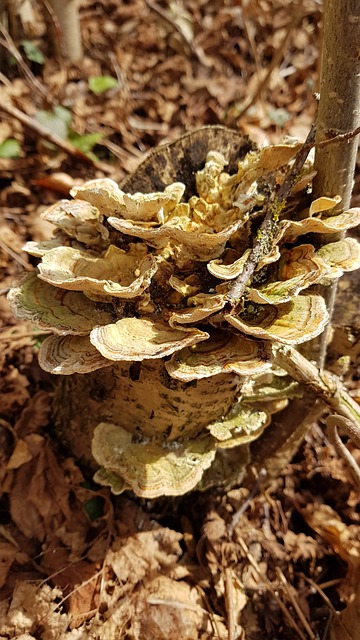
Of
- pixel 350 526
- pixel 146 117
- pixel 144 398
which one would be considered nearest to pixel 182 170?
pixel 144 398

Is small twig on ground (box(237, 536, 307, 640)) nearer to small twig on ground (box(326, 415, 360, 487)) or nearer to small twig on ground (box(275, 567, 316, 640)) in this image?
small twig on ground (box(275, 567, 316, 640))

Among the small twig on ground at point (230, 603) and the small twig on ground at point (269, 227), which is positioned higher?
the small twig on ground at point (269, 227)

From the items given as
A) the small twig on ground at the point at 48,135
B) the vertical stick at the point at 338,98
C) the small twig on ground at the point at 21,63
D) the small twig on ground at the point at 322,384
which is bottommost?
the small twig on ground at the point at 322,384

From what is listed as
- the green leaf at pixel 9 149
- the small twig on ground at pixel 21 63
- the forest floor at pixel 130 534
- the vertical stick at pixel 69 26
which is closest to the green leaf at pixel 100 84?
the vertical stick at pixel 69 26

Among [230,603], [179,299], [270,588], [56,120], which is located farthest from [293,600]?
[56,120]

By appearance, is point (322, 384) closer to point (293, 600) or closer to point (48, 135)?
point (293, 600)

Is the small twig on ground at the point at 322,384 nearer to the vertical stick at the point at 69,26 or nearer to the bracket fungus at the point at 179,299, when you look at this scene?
the bracket fungus at the point at 179,299

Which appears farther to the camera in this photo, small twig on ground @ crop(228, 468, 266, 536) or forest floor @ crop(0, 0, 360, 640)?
small twig on ground @ crop(228, 468, 266, 536)

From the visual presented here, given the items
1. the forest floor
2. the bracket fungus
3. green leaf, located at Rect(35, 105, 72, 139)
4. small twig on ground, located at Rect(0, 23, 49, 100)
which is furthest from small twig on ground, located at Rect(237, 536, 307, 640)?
small twig on ground, located at Rect(0, 23, 49, 100)

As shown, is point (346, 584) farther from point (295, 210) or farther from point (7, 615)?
point (295, 210)
